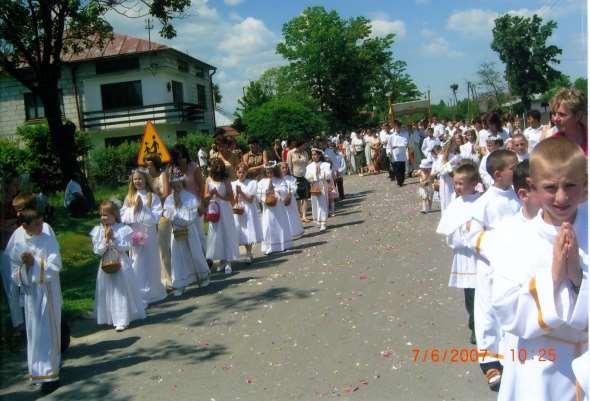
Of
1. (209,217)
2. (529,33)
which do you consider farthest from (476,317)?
(529,33)

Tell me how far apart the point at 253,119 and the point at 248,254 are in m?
19.4

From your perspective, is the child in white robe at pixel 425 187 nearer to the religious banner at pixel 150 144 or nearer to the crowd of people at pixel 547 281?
the religious banner at pixel 150 144

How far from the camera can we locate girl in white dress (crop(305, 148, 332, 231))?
14195mm

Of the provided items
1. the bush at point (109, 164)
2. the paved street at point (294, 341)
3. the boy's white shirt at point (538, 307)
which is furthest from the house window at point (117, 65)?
the boy's white shirt at point (538, 307)

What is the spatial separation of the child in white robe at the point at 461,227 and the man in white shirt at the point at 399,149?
49.0 ft

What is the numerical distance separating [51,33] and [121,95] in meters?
24.0

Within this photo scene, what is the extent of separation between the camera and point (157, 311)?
8.56 meters

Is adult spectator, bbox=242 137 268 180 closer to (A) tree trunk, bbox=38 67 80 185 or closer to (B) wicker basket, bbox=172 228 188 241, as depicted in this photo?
(B) wicker basket, bbox=172 228 188 241

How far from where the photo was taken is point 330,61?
52.5 m

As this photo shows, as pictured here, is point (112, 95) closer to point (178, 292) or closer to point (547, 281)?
point (178, 292)

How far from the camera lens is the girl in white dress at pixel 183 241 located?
9.39m

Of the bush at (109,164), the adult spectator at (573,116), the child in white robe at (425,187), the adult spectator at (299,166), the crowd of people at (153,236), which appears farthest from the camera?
the bush at (109,164)

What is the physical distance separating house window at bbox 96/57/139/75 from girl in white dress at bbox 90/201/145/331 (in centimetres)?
3441

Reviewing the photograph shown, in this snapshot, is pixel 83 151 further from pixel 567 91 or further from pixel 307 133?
pixel 567 91
